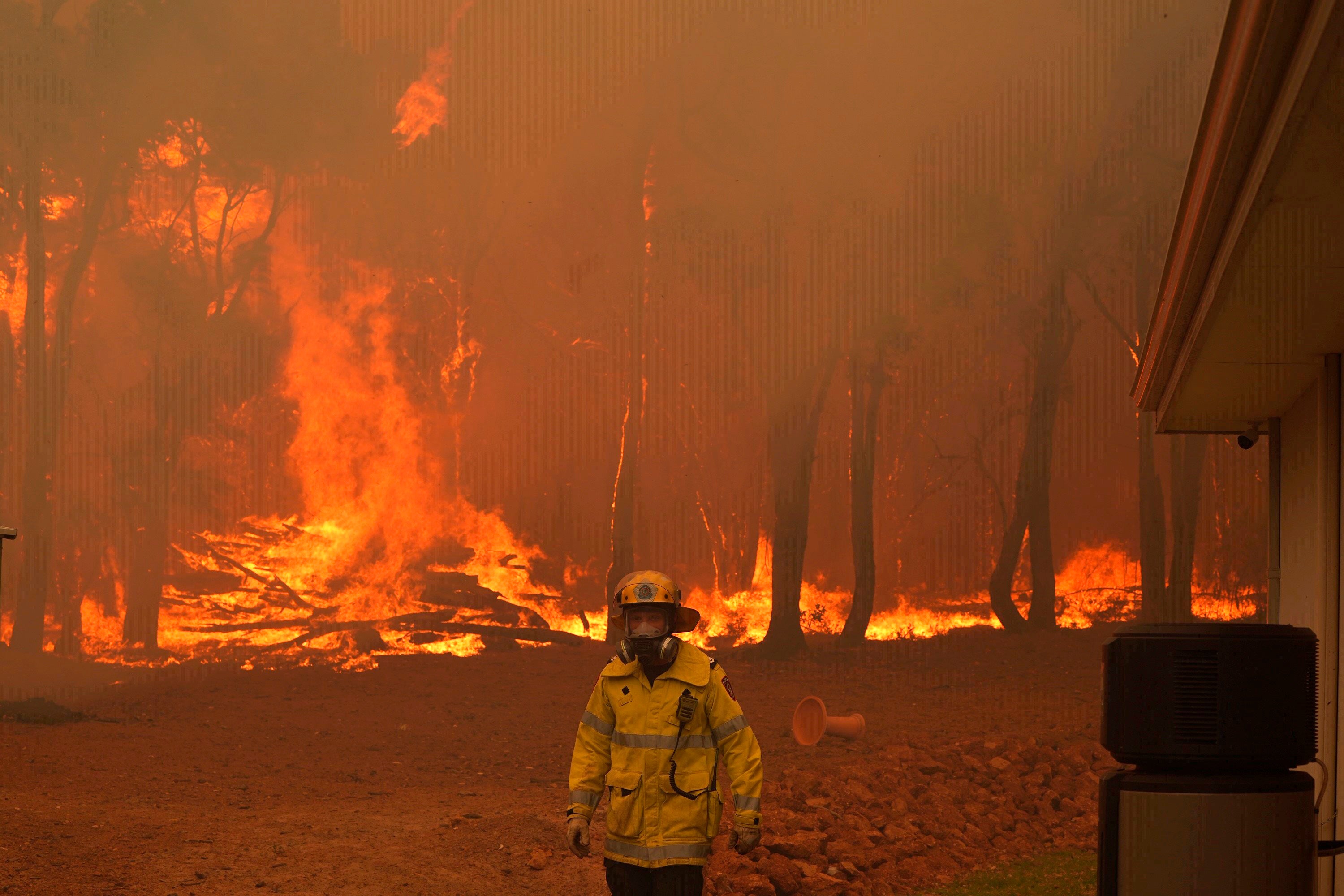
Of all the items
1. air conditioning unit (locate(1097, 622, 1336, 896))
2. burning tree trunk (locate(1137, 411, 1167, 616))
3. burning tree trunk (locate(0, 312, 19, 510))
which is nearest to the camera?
air conditioning unit (locate(1097, 622, 1336, 896))

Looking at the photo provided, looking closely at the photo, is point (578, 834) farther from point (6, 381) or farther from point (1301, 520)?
point (6, 381)

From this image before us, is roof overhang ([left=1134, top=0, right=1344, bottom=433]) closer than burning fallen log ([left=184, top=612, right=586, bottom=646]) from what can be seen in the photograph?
Yes

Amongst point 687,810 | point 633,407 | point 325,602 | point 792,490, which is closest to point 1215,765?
point 687,810

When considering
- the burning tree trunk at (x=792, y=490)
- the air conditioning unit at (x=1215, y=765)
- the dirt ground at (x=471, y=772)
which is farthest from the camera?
the burning tree trunk at (x=792, y=490)

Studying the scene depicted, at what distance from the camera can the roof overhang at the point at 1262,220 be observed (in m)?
2.16

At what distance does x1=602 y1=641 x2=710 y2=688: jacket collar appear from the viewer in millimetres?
4105

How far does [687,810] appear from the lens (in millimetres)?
4008

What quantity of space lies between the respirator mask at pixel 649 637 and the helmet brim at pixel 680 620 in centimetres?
2

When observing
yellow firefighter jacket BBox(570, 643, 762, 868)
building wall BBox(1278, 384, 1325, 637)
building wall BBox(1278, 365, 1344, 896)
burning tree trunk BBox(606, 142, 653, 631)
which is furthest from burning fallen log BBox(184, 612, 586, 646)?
yellow firefighter jacket BBox(570, 643, 762, 868)

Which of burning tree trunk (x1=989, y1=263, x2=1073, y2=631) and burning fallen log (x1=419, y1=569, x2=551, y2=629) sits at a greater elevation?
burning tree trunk (x1=989, y1=263, x2=1073, y2=631)

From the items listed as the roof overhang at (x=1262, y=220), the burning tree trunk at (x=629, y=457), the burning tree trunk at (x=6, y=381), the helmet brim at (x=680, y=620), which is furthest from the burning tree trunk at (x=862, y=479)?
the burning tree trunk at (x=6, y=381)

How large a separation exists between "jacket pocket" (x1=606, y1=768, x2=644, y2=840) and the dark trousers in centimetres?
13

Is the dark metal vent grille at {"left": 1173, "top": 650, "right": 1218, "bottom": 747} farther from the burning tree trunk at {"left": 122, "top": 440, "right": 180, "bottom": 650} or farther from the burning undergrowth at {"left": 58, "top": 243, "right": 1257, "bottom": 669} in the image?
the burning tree trunk at {"left": 122, "top": 440, "right": 180, "bottom": 650}

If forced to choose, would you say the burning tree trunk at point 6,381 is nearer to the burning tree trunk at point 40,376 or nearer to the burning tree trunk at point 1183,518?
the burning tree trunk at point 40,376
